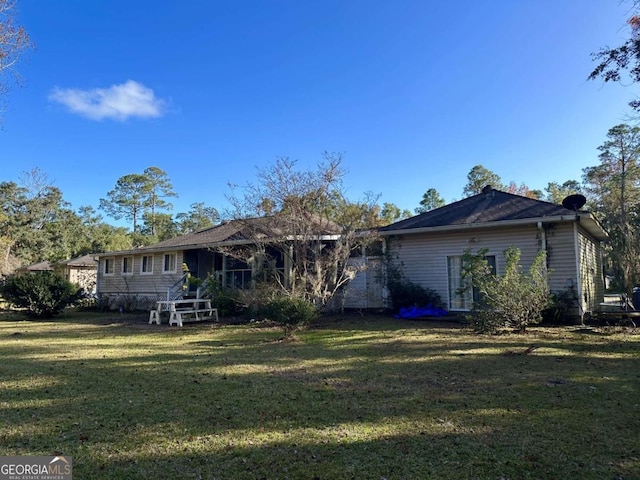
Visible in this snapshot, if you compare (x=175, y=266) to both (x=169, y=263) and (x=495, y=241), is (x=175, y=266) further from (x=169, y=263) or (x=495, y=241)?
(x=495, y=241)

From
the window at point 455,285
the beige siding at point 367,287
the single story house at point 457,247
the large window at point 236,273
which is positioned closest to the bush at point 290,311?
the single story house at point 457,247

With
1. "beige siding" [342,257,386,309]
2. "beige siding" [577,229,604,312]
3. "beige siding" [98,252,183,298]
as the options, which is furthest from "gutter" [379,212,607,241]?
"beige siding" [98,252,183,298]

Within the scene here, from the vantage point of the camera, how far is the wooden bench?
1313cm

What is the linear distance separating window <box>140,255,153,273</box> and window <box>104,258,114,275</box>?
296 centimetres

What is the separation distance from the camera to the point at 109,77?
51.0ft

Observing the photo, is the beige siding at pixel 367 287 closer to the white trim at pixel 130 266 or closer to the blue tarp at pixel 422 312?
the blue tarp at pixel 422 312

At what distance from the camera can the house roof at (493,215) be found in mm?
11328

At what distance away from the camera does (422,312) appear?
1267 cm

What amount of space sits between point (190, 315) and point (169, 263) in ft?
16.6

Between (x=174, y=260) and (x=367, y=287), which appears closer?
(x=367, y=287)

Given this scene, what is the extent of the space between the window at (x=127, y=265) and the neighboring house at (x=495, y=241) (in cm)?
1398

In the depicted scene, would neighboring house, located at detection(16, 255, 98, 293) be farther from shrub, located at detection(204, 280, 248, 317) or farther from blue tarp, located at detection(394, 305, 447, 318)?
blue tarp, located at detection(394, 305, 447, 318)

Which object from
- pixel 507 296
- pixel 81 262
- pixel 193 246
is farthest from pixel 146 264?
pixel 507 296

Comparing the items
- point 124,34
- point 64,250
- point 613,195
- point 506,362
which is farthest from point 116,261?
point 613,195
